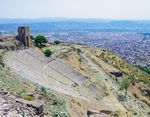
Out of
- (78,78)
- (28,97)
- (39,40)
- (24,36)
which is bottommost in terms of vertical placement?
(78,78)

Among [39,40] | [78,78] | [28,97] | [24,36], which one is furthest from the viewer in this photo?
[39,40]

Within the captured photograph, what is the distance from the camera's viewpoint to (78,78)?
51406mm

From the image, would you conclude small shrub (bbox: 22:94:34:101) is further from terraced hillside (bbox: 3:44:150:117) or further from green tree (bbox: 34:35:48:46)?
green tree (bbox: 34:35:48:46)

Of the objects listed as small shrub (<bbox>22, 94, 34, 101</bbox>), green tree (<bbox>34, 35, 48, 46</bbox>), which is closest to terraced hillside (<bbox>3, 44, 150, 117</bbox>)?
green tree (<bbox>34, 35, 48, 46</bbox>)

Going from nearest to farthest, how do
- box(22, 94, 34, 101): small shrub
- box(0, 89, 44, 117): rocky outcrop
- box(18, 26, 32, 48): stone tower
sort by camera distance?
box(0, 89, 44, 117): rocky outcrop
box(22, 94, 34, 101): small shrub
box(18, 26, 32, 48): stone tower

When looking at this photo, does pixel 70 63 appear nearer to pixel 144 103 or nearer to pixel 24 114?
pixel 144 103

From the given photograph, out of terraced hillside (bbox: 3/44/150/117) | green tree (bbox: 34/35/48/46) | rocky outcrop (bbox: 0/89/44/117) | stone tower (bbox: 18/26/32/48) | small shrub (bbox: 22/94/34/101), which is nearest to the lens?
rocky outcrop (bbox: 0/89/44/117)

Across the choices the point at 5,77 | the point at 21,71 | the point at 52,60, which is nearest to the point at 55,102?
the point at 5,77

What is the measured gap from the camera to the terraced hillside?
140ft

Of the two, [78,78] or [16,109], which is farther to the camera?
[78,78]

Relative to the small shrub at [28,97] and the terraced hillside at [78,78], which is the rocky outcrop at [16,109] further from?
the terraced hillside at [78,78]

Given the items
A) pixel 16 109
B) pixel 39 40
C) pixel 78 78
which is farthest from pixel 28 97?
pixel 39 40

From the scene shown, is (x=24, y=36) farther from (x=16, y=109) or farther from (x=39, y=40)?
(x=16, y=109)

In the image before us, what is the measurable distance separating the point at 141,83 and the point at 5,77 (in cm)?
3479
